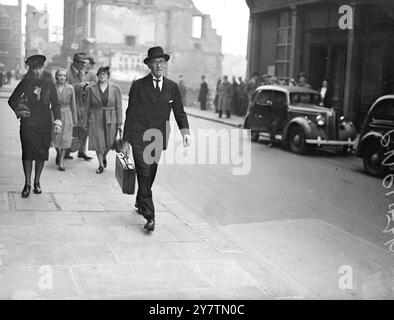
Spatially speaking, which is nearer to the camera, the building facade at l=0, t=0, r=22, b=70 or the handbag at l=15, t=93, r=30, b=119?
the handbag at l=15, t=93, r=30, b=119

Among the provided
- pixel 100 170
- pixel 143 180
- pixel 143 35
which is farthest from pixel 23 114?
pixel 143 35

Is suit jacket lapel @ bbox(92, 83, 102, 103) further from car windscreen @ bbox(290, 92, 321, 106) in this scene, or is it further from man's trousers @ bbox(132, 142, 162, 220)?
car windscreen @ bbox(290, 92, 321, 106)

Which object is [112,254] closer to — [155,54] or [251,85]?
[155,54]

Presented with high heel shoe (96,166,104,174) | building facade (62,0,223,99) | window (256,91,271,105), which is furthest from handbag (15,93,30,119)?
building facade (62,0,223,99)

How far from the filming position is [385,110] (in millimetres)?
11719

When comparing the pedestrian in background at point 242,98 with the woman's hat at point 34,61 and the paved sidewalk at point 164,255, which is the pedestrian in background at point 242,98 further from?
the woman's hat at point 34,61

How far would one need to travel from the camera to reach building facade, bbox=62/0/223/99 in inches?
1649

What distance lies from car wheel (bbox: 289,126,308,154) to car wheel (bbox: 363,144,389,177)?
2.66 metres

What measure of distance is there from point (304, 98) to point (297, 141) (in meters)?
1.59

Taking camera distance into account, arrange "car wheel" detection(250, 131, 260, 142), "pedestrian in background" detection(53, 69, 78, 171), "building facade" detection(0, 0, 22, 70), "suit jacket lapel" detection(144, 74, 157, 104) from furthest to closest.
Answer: "building facade" detection(0, 0, 22, 70)
"car wheel" detection(250, 131, 260, 142)
"pedestrian in background" detection(53, 69, 78, 171)
"suit jacket lapel" detection(144, 74, 157, 104)

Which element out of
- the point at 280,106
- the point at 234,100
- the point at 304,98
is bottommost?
the point at 234,100

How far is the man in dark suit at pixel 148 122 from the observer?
6797 mm
